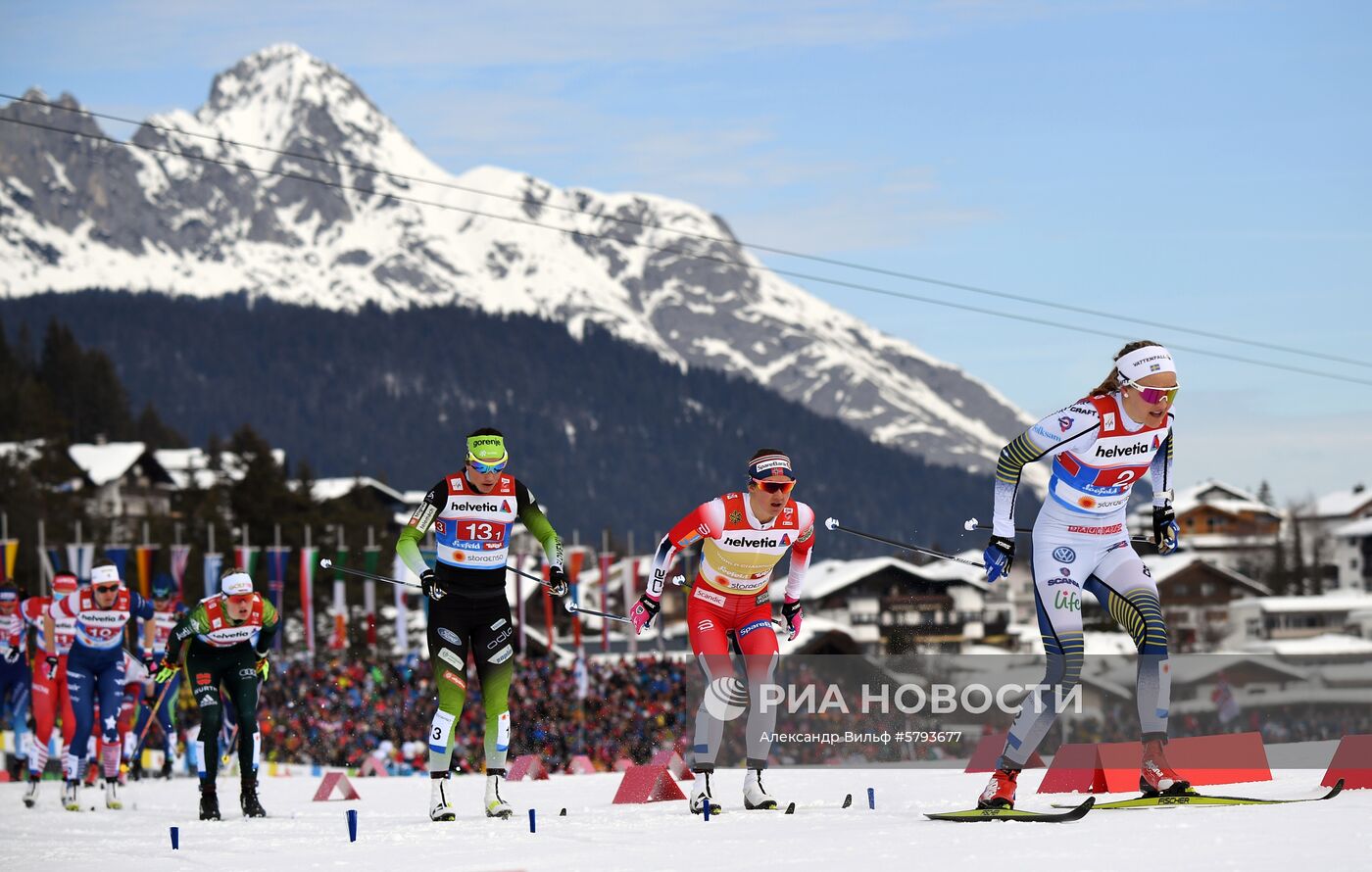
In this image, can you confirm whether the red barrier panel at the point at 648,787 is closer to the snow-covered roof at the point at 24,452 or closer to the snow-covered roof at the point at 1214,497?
the snow-covered roof at the point at 24,452

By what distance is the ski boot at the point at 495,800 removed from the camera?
39.2 feet

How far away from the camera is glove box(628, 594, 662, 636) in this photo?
11.8 metres

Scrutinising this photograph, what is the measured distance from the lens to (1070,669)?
1017 cm

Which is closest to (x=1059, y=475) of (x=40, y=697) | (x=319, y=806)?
(x=319, y=806)

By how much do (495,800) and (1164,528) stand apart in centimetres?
452

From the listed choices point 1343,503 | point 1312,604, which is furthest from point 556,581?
point 1343,503

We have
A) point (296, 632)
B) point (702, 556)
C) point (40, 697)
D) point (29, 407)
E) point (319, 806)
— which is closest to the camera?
point (702, 556)

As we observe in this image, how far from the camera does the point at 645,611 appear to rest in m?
11.9

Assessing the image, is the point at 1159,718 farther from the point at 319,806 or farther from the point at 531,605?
the point at 531,605

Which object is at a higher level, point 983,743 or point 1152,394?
point 1152,394

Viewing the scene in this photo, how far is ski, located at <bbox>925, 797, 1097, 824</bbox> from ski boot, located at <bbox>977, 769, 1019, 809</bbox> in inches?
2.5

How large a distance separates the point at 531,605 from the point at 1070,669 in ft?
313

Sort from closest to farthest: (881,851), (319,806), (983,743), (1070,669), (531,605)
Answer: (881,851) < (1070,669) < (983,743) < (319,806) < (531,605)

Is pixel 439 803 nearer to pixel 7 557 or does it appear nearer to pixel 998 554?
pixel 998 554
